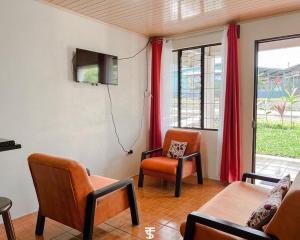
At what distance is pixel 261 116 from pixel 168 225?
2287mm

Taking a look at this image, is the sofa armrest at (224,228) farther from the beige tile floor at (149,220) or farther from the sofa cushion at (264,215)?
the beige tile floor at (149,220)

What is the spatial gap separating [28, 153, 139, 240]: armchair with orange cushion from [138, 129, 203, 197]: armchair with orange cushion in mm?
1154

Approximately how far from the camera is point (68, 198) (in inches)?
80.3

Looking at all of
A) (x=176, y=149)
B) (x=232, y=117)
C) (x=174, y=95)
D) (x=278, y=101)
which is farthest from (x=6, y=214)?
(x=278, y=101)

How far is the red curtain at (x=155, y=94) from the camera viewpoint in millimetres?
4297

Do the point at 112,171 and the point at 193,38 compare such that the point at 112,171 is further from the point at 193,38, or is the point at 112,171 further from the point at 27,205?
the point at 193,38

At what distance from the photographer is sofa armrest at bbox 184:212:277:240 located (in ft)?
4.74

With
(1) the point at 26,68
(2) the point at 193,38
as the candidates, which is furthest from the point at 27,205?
(2) the point at 193,38

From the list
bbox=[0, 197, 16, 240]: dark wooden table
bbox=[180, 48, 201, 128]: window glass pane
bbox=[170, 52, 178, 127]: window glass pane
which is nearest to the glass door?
bbox=[180, 48, 201, 128]: window glass pane

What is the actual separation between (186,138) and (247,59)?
1.44 meters

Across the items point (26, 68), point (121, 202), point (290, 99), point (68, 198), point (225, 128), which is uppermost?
point (26, 68)

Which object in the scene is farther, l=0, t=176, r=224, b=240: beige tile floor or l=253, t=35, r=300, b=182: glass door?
l=253, t=35, r=300, b=182: glass door

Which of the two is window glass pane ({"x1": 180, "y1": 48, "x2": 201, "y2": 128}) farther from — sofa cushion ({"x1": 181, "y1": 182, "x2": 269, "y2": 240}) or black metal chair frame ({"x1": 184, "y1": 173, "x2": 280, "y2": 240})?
black metal chair frame ({"x1": 184, "y1": 173, "x2": 280, "y2": 240})

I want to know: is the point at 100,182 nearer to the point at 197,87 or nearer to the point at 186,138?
the point at 186,138
